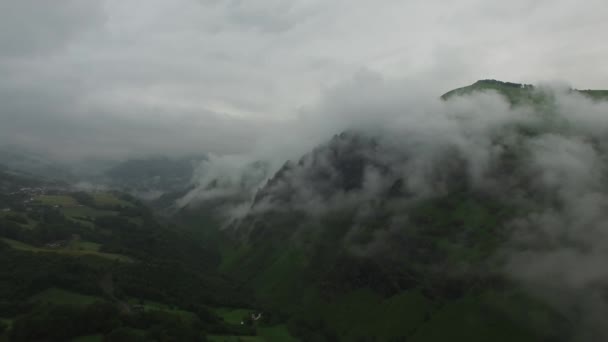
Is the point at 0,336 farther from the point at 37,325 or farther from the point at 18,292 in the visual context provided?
the point at 18,292

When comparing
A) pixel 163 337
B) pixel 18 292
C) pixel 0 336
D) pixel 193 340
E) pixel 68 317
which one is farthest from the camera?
pixel 18 292

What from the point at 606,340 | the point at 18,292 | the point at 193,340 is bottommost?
the point at 606,340

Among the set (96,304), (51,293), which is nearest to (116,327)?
(96,304)

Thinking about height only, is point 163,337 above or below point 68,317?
below

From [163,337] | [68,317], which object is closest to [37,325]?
[68,317]

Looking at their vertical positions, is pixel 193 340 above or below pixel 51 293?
below

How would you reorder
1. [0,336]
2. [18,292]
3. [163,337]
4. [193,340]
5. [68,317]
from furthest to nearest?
[18,292] < [193,340] < [163,337] < [68,317] < [0,336]

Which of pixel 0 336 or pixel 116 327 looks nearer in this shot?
pixel 0 336

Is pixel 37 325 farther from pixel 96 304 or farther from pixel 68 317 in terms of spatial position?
pixel 96 304

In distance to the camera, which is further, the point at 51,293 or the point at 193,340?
the point at 51,293
